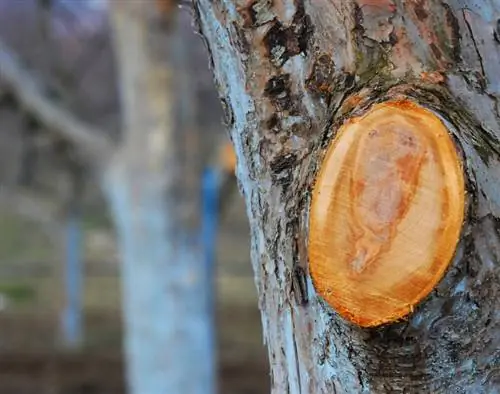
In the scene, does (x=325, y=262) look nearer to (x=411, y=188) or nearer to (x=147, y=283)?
(x=411, y=188)

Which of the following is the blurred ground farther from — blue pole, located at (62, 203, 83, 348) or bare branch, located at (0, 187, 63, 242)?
bare branch, located at (0, 187, 63, 242)

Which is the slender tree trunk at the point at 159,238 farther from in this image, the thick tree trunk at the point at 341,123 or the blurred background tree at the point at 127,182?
the thick tree trunk at the point at 341,123

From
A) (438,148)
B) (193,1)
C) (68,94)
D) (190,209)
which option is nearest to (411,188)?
(438,148)

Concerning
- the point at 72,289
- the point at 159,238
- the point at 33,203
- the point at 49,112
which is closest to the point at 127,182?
the point at 159,238

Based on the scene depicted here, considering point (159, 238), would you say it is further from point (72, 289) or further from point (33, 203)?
point (72, 289)

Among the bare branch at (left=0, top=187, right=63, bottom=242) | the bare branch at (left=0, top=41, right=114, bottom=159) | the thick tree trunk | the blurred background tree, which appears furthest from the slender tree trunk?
the bare branch at (left=0, top=187, right=63, bottom=242)

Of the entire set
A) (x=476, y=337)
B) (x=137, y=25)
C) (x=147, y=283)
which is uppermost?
(x=137, y=25)
